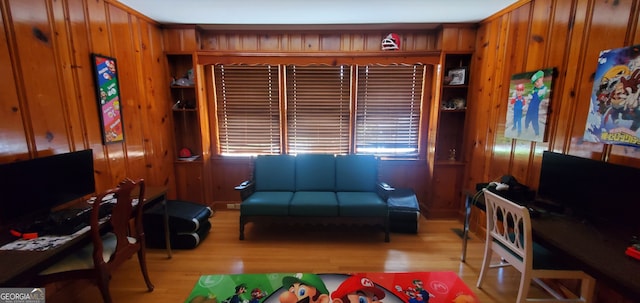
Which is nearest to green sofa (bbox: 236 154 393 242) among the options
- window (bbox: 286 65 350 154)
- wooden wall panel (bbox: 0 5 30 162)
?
window (bbox: 286 65 350 154)

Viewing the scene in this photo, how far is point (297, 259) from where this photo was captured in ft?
8.13

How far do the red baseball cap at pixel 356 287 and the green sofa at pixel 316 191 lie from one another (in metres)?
0.76

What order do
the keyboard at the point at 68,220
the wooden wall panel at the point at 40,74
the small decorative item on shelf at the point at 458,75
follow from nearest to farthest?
the keyboard at the point at 68,220 < the wooden wall panel at the point at 40,74 < the small decorative item on shelf at the point at 458,75

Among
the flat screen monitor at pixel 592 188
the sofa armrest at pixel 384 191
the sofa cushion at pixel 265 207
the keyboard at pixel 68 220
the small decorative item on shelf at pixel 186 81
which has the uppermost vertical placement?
the small decorative item on shelf at pixel 186 81

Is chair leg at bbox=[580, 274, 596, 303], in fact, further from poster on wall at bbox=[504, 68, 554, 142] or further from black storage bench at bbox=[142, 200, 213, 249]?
black storage bench at bbox=[142, 200, 213, 249]

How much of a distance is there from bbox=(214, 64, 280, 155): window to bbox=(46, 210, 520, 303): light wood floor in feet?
3.87

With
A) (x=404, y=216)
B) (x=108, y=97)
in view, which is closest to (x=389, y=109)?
(x=404, y=216)

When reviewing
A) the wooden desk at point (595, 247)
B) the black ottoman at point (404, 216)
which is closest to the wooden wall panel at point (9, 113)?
the black ottoman at point (404, 216)

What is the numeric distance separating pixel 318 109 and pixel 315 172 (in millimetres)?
941

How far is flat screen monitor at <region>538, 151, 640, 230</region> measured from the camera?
147cm

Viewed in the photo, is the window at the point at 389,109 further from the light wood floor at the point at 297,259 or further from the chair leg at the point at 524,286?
the chair leg at the point at 524,286

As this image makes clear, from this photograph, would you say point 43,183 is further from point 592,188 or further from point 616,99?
point 616,99

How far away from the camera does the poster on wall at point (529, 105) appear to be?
84.0 inches

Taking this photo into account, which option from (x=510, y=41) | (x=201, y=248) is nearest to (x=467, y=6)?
(x=510, y=41)
